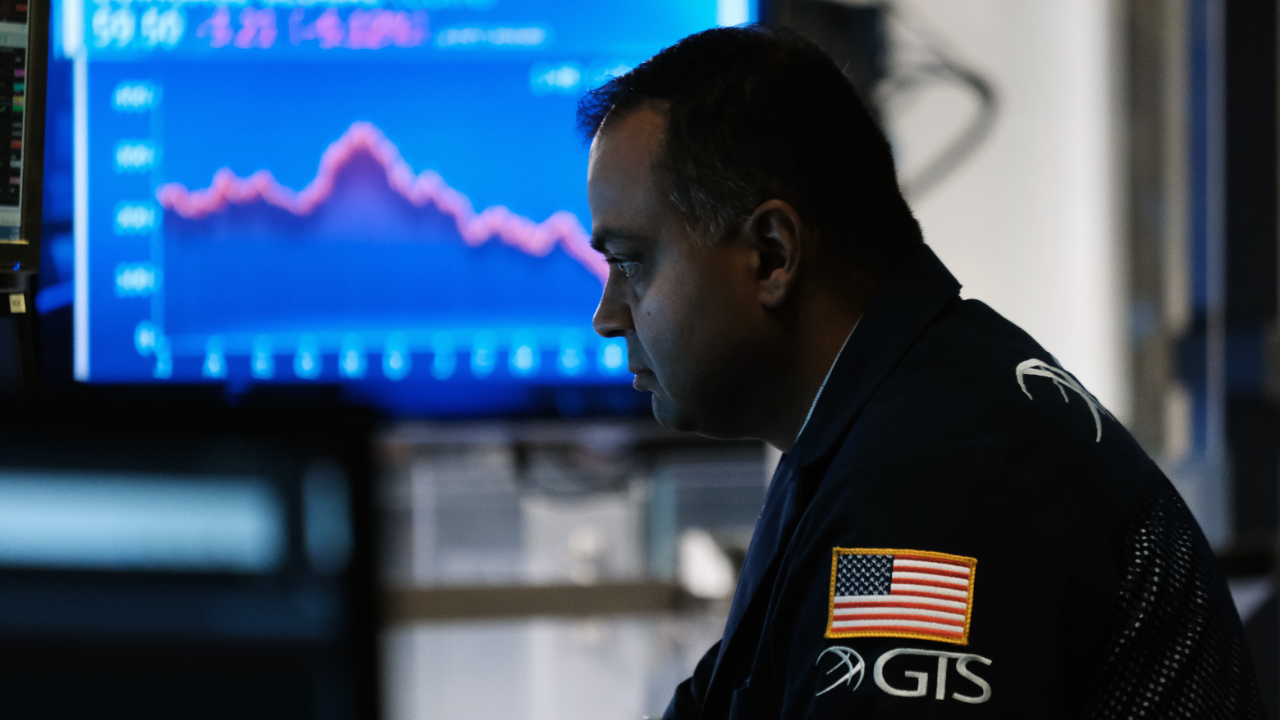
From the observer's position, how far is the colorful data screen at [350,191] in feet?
5.65

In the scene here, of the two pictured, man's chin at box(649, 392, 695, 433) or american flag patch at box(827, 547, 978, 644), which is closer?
american flag patch at box(827, 547, 978, 644)

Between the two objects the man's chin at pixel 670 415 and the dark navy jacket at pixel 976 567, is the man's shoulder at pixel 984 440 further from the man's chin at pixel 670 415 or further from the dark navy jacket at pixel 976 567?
the man's chin at pixel 670 415

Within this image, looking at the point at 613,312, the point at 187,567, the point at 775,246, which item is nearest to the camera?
the point at 187,567

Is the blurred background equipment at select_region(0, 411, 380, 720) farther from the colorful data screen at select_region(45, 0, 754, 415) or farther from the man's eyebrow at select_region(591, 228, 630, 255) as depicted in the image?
the colorful data screen at select_region(45, 0, 754, 415)

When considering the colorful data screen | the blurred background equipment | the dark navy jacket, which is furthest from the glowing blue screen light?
the colorful data screen

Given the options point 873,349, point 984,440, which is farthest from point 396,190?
point 984,440

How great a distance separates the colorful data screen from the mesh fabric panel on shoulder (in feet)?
3.54

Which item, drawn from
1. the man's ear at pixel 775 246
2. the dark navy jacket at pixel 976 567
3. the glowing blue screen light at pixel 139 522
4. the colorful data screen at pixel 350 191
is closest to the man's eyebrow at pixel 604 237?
the man's ear at pixel 775 246

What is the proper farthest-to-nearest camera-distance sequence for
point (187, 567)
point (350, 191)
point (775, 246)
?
point (350, 191) < point (775, 246) < point (187, 567)

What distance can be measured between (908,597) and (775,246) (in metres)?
0.34

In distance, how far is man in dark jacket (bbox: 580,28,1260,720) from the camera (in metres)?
0.69

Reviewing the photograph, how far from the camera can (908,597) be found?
0.68 meters

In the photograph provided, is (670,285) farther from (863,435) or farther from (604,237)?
(863,435)

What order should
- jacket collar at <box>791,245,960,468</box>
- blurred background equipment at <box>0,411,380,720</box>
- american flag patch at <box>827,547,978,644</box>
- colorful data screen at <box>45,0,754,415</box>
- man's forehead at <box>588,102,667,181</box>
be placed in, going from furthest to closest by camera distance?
colorful data screen at <box>45,0,754,415</box> < man's forehead at <box>588,102,667,181</box> < jacket collar at <box>791,245,960,468</box> < american flag patch at <box>827,547,978,644</box> < blurred background equipment at <box>0,411,380,720</box>
